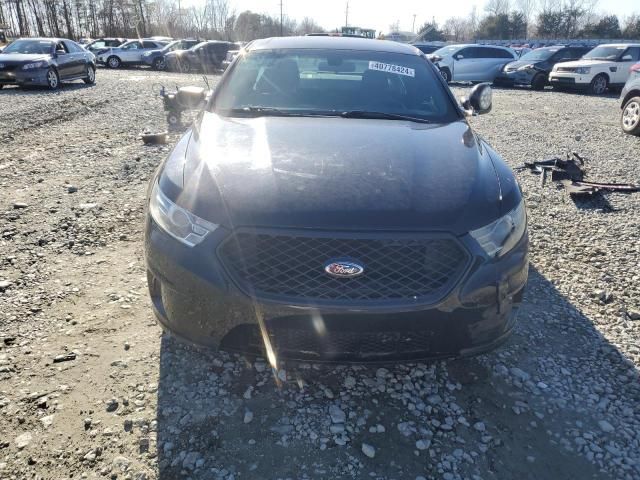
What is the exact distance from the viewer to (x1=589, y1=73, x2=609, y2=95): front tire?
618 inches

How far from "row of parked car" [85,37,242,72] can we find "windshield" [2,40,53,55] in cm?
957

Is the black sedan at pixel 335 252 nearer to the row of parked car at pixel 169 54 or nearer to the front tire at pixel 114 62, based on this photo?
the row of parked car at pixel 169 54

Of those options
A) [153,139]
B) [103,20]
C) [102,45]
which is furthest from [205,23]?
[153,139]

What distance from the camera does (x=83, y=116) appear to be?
959cm

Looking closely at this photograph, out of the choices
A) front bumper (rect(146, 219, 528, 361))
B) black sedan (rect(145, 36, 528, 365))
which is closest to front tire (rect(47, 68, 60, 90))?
black sedan (rect(145, 36, 528, 365))

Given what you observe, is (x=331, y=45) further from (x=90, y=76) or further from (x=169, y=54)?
(x=169, y=54)

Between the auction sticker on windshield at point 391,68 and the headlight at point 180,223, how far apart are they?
6.61 ft

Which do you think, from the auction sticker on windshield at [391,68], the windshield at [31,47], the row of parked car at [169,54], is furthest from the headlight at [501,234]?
the row of parked car at [169,54]

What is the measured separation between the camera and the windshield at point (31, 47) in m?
13.8

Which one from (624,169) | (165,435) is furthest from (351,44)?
(624,169)

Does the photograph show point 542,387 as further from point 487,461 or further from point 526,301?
point 526,301

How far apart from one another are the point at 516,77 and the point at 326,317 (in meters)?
18.2

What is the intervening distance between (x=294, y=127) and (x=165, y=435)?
1726 mm

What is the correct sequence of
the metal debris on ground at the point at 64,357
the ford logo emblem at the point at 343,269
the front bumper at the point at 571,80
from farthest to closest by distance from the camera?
the front bumper at the point at 571,80
the metal debris on ground at the point at 64,357
the ford logo emblem at the point at 343,269
